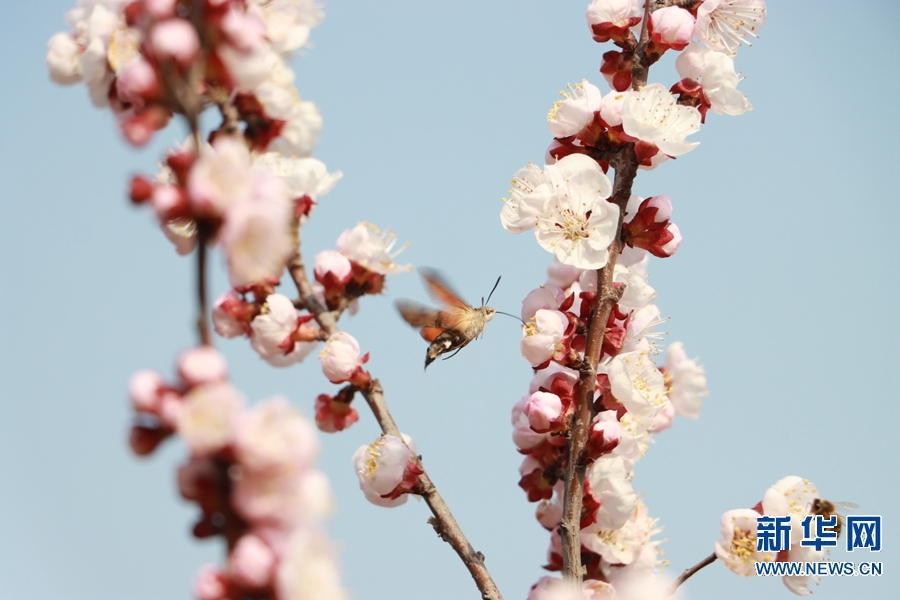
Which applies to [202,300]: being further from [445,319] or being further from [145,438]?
[445,319]

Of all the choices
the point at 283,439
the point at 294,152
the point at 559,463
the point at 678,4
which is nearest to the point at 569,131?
the point at 678,4

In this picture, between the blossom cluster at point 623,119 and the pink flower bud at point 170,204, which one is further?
the blossom cluster at point 623,119

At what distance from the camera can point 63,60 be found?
7.34 ft

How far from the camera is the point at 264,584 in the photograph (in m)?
1.20

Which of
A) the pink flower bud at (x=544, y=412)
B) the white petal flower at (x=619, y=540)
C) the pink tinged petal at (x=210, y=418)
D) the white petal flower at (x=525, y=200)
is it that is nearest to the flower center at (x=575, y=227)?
the white petal flower at (x=525, y=200)

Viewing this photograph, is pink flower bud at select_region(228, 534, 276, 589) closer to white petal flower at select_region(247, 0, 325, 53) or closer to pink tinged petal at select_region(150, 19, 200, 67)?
pink tinged petal at select_region(150, 19, 200, 67)

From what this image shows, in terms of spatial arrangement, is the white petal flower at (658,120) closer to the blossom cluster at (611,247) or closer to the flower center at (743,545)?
the blossom cluster at (611,247)

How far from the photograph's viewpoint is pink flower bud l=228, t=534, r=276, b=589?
118 cm

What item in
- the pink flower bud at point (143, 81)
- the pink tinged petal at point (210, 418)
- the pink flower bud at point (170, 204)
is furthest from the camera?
the pink flower bud at point (143, 81)

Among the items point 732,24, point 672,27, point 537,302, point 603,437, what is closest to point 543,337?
point 537,302

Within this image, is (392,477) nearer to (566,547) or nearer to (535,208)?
(566,547)

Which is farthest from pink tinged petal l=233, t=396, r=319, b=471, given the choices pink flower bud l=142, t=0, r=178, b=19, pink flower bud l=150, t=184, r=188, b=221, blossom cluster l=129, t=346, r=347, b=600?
pink flower bud l=142, t=0, r=178, b=19

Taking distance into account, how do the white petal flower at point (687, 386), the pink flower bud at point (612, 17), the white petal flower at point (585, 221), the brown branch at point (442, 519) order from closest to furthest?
the brown branch at point (442, 519), the white petal flower at point (585, 221), the pink flower bud at point (612, 17), the white petal flower at point (687, 386)

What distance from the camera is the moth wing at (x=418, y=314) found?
10.8 feet
